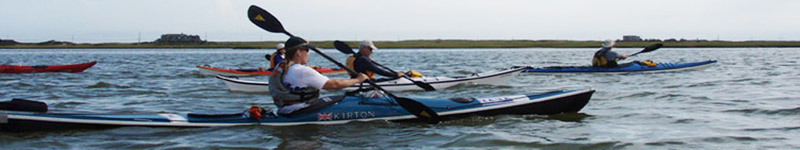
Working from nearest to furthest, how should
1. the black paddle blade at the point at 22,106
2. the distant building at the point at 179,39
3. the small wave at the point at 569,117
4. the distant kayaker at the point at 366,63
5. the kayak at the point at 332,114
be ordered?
1. the black paddle blade at the point at 22,106
2. the kayak at the point at 332,114
3. the small wave at the point at 569,117
4. the distant kayaker at the point at 366,63
5. the distant building at the point at 179,39

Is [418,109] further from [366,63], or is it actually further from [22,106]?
[22,106]

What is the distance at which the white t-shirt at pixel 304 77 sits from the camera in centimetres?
732

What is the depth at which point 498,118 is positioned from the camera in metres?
8.73

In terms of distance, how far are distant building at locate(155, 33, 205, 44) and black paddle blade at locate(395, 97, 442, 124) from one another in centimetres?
11225

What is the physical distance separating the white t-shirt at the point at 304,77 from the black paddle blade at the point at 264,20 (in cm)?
212

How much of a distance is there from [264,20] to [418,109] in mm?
2739

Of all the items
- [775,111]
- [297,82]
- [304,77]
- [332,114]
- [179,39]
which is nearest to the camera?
[304,77]

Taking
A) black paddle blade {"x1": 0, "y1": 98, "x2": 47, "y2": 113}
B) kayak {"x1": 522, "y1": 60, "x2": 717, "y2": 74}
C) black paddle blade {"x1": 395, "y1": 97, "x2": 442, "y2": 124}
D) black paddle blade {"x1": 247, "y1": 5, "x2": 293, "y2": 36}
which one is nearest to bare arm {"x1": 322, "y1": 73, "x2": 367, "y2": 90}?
black paddle blade {"x1": 395, "y1": 97, "x2": 442, "y2": 124}

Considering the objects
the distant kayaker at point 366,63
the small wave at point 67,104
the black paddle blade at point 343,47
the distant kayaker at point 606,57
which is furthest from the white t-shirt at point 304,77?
the distant kayaker at point 606,57

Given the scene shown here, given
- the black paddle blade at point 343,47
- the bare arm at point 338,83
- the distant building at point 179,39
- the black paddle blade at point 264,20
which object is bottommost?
the distant building at point 179,39

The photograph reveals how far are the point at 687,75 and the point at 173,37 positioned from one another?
357 feet

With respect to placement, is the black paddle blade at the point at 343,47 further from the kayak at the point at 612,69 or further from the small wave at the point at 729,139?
the kayak at the point at 612,69

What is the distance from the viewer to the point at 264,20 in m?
9.63

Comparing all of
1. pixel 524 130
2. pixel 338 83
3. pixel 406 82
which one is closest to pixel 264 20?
pixel 338 83
